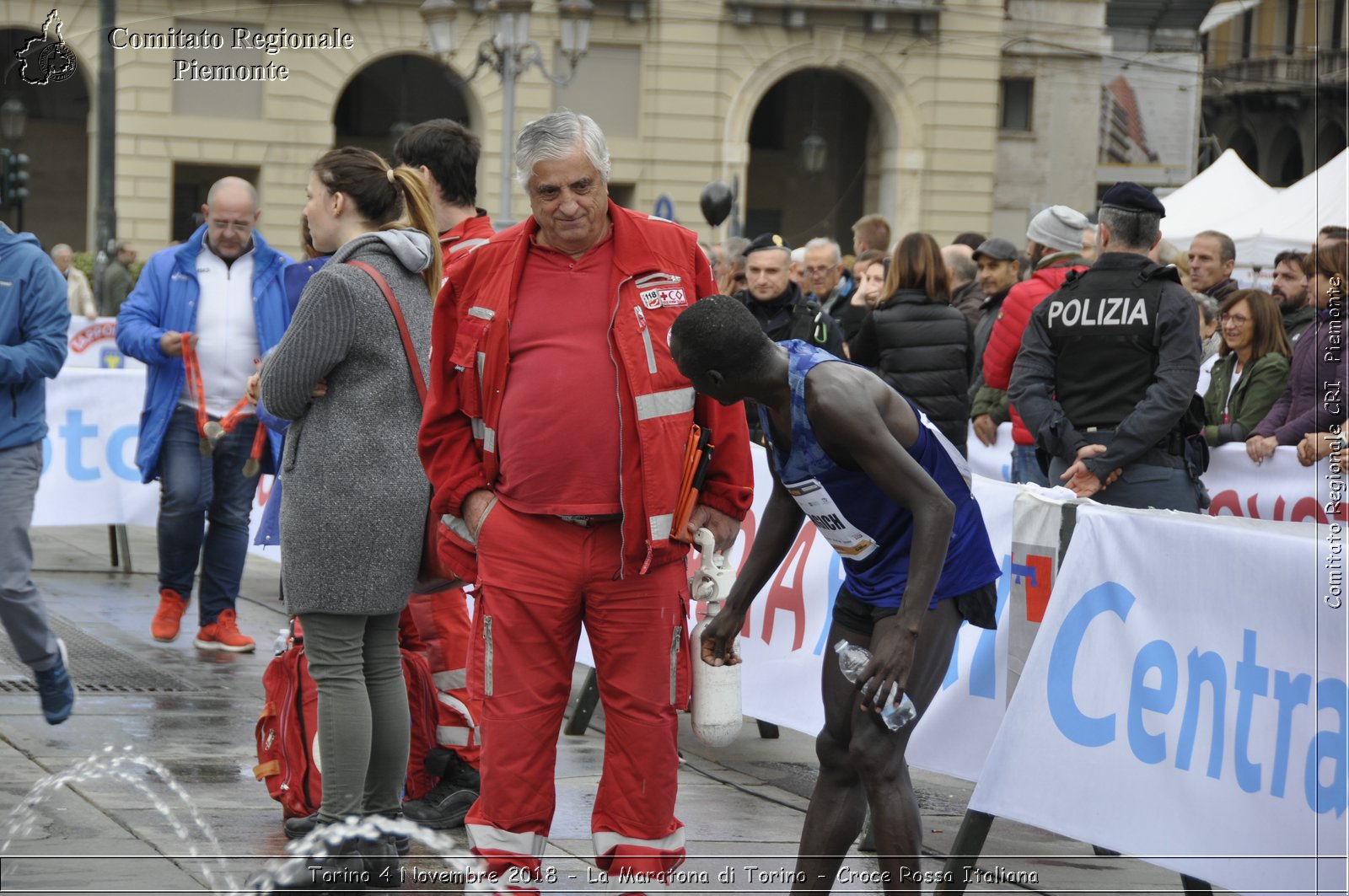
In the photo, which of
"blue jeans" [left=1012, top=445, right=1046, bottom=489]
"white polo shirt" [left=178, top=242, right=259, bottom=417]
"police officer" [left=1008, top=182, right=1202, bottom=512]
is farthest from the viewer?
"blue jeans" [left=1012, top=445, right=1046, bottom=489]

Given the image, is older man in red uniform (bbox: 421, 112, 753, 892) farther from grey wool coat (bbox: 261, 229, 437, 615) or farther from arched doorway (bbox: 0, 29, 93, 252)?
arched doorway (bbox: 0, 29, 93, 252)

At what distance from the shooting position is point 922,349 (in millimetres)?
8562

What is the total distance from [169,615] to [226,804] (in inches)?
115

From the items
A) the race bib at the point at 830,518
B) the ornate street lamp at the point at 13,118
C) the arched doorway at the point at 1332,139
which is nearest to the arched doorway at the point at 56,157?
the ornate street lamp at the point at 13,118

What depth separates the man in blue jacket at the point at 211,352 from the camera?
25.8 ft

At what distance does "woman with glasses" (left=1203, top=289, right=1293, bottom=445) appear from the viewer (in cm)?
873

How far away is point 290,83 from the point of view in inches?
1395

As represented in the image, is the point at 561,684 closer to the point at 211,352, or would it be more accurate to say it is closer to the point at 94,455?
the point at 211,352

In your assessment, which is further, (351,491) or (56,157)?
(56,157)

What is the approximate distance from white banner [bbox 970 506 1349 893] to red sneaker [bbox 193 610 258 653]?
168 inches

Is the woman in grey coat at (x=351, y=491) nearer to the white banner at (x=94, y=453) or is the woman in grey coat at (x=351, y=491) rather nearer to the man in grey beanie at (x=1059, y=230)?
the man in grey beanie at (x=1059, y=230)

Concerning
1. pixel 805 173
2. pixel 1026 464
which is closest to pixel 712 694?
pixel 1026 464

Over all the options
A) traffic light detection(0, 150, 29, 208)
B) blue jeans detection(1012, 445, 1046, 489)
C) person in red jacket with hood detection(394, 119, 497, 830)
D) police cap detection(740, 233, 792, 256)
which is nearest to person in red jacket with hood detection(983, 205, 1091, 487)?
blue jeans detection(1012, 445, 1046, 489)

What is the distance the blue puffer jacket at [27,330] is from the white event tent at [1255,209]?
1390 cm
